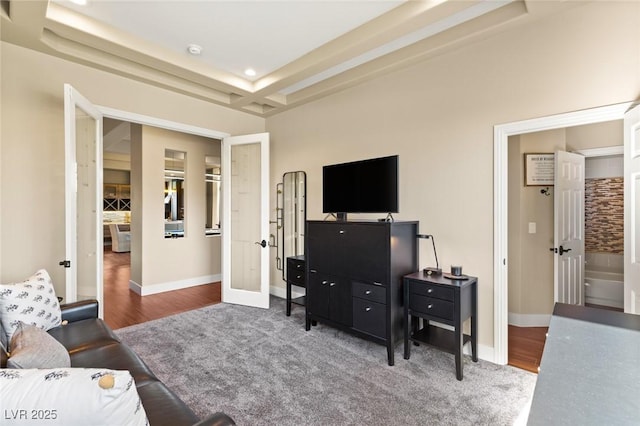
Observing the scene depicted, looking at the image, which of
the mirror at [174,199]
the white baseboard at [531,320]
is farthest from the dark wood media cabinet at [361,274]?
the mirror at [174,199]

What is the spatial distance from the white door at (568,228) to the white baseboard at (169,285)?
5.30 meters

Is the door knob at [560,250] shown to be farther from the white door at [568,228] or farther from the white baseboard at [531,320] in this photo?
the white baseboard at [531,320]

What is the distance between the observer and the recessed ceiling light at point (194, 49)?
3.05 meters

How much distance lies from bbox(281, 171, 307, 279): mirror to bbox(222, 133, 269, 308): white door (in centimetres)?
42

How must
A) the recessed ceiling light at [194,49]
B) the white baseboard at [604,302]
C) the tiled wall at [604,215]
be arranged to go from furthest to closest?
the tiled wall at [604,215]
the white baseboard at [604,302]
the recessed ceiling light at [194,49]

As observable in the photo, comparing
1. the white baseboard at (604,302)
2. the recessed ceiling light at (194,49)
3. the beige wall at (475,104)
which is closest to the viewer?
the beige wall at (475,104)

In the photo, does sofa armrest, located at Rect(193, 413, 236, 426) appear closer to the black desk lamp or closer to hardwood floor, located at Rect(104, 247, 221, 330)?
the black desk lamp

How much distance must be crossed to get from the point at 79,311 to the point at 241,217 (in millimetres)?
2375

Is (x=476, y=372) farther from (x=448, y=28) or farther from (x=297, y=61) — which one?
(x=297, y=61)

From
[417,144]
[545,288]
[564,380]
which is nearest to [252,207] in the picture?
[417,144]

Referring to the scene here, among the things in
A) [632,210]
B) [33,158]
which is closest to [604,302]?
[632,210]

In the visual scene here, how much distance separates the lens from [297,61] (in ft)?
11.0

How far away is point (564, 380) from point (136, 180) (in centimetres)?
573

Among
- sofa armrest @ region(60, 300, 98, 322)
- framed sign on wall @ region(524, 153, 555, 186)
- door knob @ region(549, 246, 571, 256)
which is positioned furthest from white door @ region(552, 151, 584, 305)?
sofa armrest @ region(60, 300, 98, 322)
